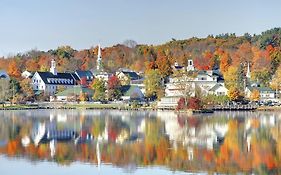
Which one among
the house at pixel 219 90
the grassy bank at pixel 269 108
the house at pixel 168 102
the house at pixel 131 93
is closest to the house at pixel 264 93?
the house at pixel 219 90

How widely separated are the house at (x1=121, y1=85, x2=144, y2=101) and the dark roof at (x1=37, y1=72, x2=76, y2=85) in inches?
595

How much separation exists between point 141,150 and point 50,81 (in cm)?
5598

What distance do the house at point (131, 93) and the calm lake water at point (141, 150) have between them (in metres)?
31.5

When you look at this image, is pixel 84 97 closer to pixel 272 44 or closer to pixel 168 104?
pixel 168 104

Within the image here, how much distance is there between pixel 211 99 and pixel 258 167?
35103mm

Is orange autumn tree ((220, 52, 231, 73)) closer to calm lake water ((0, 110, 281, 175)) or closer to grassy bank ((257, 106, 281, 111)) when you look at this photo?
grassy bank ((257, 106, 281, 111))

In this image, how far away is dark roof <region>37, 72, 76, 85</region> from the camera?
72412 millimetres

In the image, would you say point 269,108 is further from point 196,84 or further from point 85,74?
point 85,74

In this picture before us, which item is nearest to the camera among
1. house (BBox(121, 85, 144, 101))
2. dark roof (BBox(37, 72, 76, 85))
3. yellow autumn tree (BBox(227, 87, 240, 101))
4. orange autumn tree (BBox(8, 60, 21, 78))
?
yellow autumn tree (BBox(227, 87, 240, 101))

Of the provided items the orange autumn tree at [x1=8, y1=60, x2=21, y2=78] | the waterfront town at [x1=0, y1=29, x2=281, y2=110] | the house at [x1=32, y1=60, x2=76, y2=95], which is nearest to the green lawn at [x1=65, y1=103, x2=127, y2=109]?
the waterfront town at [x1=0, y1=29, x2=281, y2=110]

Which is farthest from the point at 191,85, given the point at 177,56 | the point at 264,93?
the point at 177,56

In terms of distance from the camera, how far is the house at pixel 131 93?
59.2 metres

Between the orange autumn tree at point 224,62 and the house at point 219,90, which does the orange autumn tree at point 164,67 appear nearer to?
the orange autumn tree at point 224,62

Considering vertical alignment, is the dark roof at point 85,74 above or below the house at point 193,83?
above
